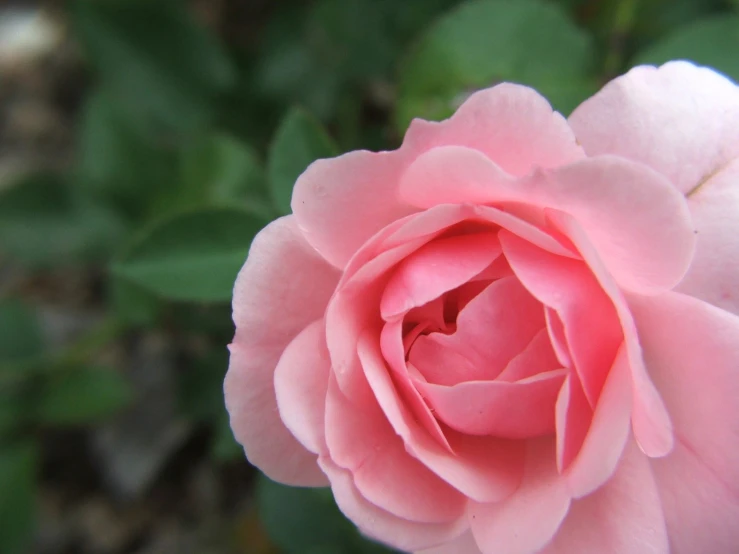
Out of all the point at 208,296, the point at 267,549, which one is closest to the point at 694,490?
the point at 208,296

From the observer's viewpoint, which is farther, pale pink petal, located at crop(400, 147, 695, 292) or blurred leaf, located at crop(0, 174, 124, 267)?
blurred leaf, located at crop(0, 174, 124, 267)

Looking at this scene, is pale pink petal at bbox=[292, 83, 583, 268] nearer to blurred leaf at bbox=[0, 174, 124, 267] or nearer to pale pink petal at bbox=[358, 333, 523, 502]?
pale pink petal at bbox=[358, 333, 523, 502]

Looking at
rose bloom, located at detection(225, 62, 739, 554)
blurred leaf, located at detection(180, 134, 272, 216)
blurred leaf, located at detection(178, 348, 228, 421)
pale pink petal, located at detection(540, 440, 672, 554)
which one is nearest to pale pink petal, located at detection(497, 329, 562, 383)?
rose bloom, located at detection(225, 62, 739, 554)

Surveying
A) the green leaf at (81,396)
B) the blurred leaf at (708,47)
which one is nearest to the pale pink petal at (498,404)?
the blurred leaf at (708,47)

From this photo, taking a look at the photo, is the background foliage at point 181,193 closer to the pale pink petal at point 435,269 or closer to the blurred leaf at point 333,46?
the blurred leaf at point 333,46

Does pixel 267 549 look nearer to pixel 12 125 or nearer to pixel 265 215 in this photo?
pixel 265 215
